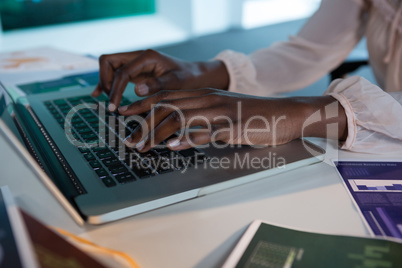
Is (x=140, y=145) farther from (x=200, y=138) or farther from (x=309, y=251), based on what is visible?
(x=309, y=251)

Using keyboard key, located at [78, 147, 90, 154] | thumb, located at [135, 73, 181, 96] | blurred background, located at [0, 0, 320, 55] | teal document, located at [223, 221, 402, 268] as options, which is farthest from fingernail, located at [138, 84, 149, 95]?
blurred background, located at [0, 0, 320, 55]

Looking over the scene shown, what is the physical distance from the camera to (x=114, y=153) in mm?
563

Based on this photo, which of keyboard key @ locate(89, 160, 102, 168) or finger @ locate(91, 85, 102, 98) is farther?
finger @ locate(91, 85, 102, 98)

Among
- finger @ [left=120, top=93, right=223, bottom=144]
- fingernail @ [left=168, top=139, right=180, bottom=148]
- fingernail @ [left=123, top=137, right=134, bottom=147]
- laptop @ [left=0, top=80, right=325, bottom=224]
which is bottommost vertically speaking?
laptop @ [left=0, top=80, right=325, bottom=224]

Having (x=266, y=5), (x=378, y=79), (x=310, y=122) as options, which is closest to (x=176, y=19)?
(x=266, y=5)

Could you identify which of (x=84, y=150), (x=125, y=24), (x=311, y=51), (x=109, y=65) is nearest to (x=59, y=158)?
(x=84, y=150)

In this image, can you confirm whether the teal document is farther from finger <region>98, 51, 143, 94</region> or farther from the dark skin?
finger <region>98, 51, 143, 94</region>

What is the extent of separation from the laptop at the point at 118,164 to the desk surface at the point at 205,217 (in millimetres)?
15

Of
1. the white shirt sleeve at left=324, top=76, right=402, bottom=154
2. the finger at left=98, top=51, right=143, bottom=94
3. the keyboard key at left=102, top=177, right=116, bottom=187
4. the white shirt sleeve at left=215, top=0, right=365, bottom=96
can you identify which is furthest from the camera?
the white shirt sleeve at left=215, top=0, right=365, bottom=96

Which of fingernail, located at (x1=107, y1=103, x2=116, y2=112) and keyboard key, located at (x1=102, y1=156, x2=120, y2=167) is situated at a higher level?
fingernail, located at (x1=107, y1=103, x2=116, y2=112)

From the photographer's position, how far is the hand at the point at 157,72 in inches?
32.6

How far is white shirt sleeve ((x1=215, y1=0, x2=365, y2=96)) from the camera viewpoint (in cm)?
104

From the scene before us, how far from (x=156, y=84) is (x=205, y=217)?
15.9 inches

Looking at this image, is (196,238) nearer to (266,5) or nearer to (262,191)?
(262,191)
